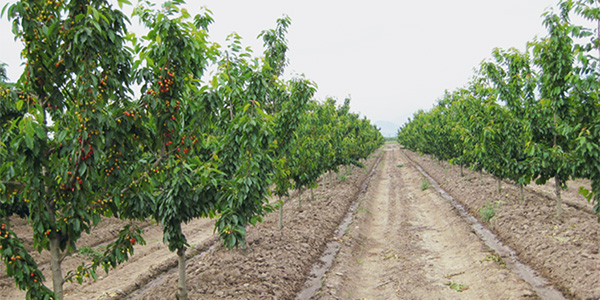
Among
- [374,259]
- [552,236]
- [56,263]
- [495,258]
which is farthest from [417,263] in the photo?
[56,263]

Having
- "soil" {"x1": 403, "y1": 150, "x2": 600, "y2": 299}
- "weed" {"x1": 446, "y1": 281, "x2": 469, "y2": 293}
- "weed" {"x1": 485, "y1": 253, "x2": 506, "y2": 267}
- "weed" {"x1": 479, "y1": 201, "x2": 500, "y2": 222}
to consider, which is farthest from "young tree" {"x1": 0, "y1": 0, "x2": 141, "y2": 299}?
"weed" {"x1": 479, "y1": 201, "x2": 500, "y2": 222}

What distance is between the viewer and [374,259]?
9656 millimetres

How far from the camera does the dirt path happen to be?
718 centimetres

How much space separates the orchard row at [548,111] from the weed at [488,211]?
4.40 ft

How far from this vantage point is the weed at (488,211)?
11961 mm

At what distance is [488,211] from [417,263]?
192 inches

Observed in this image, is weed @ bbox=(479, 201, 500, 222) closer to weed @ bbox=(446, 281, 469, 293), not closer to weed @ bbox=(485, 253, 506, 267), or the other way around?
weed @ bbox=(485, 253, 506, 267)

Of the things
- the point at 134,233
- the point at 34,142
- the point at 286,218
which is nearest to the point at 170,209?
the point at 134,233

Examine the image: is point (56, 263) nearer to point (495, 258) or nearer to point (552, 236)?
point (495, 258)

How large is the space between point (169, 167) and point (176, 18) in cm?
205

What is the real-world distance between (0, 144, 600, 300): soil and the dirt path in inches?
1.0

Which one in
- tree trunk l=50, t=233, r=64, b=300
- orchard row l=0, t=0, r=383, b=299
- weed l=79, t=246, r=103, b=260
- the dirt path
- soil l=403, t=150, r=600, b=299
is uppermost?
orchard row l=0, t=0, r=383, b=299

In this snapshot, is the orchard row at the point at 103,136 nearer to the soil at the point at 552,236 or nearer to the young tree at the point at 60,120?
the young tree at the point at 60,120

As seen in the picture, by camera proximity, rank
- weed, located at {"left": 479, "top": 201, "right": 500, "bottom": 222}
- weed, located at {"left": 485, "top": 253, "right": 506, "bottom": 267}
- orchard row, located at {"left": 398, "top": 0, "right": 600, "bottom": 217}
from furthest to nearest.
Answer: weed, located at {"left": 479, "top": 201, "right": 500, "bottom": 222}
weed, located at {"left": 485, "top": 253, "right": 506, "bottom": 267}
orchard row, located at {"left": 398, "top": 0, "right": 600, "bottom": 217}
